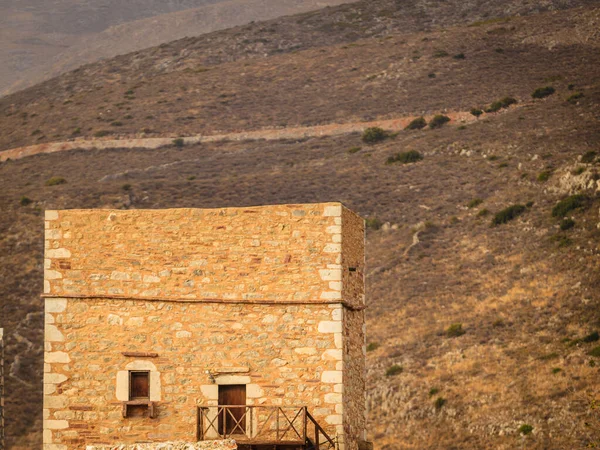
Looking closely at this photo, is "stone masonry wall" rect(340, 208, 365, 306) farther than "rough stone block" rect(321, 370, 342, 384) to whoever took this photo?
Yes

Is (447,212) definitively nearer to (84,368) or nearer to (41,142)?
(41,142)

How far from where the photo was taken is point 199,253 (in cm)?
2000

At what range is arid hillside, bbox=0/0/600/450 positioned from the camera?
51.2 meters

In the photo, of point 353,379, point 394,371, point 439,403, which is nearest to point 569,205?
point 394,371

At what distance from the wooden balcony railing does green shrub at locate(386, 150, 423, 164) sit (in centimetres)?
6340

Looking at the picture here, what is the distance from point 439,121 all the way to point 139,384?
238 ft

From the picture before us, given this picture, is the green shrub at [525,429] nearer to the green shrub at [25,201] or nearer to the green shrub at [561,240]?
the green shrub at [561,240]

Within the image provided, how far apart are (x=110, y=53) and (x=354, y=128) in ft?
311

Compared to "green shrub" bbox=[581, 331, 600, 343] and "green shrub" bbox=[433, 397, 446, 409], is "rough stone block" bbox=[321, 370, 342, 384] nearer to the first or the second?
"green shrub" bbox=[433, 397, 446, 409]

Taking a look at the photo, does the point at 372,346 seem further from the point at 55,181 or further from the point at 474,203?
the point at 55,181

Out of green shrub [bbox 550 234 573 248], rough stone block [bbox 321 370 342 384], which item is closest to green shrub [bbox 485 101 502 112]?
green shrub [bbox 550 234 573 248]

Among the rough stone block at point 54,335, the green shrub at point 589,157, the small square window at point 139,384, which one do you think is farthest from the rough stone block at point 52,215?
the green shrub at point 589,157

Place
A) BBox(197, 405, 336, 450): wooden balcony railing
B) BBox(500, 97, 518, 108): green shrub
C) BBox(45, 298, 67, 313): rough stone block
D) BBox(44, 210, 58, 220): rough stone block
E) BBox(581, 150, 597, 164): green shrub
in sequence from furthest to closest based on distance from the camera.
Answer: BBox(500, 97, 518, 108): green shrub < BBox(581, 150, 597, 164): green shrub < BBox(44, 210, 58, 220): rough stone block < BBox(45, 298, 67, 313): rough stone block < BBox(197, 405, 336, 450): wooden balcony railing

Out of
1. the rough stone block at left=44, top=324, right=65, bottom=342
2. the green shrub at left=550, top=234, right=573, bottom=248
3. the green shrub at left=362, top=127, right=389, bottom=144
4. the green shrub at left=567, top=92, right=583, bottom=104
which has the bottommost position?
the rough stone block at left=44, top=324, right=65, bottom=342
